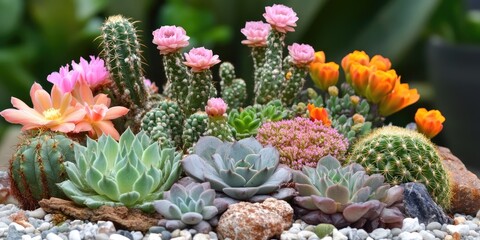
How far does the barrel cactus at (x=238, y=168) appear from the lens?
8.86 ft

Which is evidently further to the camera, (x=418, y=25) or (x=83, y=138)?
(x=418, y=25)

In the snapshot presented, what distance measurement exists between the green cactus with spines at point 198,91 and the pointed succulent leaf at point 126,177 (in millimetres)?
659

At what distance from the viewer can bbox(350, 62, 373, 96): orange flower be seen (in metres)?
3.39

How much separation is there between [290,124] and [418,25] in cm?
334

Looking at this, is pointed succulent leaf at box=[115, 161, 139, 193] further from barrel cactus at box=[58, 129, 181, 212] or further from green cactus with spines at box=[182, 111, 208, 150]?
green cactus with spines at box=[182, 111, 208, 150]

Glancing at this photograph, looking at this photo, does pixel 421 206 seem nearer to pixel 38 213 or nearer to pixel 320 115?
pixel 320 115

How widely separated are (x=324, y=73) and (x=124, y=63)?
786 mm

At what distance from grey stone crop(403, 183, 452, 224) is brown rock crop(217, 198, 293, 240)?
447mm

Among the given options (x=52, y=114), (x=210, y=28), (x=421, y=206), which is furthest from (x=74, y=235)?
(x=210, y=28)

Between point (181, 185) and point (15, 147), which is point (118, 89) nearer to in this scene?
point (15, 147)

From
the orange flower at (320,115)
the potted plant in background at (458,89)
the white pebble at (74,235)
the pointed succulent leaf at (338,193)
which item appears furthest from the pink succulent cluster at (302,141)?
the potted plant in background at (458,89)

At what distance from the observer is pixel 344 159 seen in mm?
3135

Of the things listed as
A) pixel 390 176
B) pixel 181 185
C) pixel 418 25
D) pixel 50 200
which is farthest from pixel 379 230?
pixel 418 25

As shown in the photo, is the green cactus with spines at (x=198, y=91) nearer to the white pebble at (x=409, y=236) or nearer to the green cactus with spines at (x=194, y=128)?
the green cactus with spines at (x=194, y=128)
